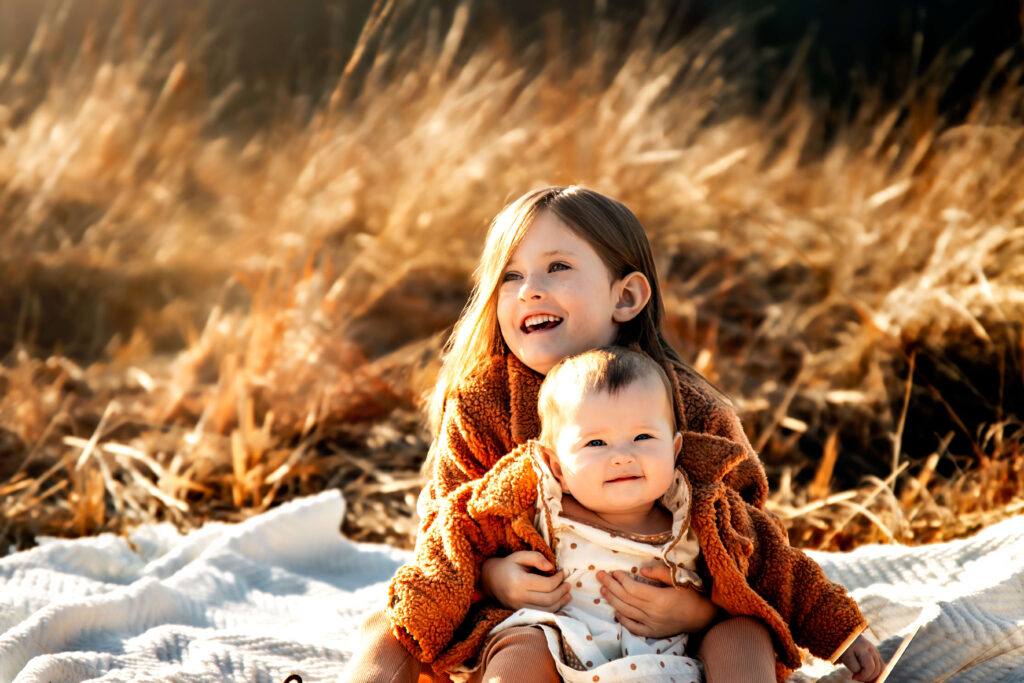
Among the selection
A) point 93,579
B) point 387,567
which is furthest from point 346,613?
point 93,579

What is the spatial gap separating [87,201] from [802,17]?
4.60m

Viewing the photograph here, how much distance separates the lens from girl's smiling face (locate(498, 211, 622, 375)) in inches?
78.8

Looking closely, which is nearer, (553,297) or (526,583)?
(526,583)

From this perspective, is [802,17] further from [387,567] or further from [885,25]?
[387,567]

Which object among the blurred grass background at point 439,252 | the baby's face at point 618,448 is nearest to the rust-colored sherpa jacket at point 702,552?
the baby's face at point 618,448

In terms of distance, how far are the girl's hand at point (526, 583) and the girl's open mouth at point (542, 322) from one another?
0.46m

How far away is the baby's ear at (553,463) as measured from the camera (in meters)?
1.80

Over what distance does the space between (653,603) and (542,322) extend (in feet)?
1.96

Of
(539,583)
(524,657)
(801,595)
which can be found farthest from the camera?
(801,595)

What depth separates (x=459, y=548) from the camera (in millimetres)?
1818

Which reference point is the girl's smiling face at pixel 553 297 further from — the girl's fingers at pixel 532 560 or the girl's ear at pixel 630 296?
the girl's fingers at pixel 532 560

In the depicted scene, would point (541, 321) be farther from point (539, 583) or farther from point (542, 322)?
point (539, 583)

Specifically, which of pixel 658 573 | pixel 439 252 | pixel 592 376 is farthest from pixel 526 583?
pixel 439 252

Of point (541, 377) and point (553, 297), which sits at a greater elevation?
point (553, 297)
